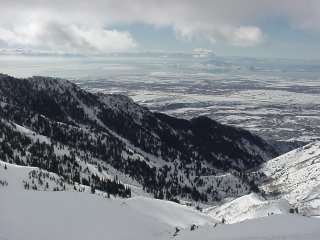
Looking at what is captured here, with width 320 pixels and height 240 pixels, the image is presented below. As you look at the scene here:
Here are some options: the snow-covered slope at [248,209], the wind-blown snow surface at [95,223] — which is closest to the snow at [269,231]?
the wind-blown snow surface at [95,223]

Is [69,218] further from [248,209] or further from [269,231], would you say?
[248,209]

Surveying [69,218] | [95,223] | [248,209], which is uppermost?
[69,218]

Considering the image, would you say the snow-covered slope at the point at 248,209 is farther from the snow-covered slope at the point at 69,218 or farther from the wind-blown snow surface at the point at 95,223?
the wind-blown snow surface at the point at 95,223

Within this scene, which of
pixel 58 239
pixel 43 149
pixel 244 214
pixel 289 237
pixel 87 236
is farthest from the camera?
pixel 43 149

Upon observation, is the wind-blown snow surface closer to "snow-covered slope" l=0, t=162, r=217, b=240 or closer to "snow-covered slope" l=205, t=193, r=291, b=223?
"snow-covered slope" l=0, t=162, r=217, b=240

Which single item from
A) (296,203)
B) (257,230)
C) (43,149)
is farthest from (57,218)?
(296,203)

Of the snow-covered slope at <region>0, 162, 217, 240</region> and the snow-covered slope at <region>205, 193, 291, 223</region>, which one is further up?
the snow-covered slope at <region>0, 162, 217, 240</region>

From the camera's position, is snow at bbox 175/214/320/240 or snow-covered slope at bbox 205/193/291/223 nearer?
snow at bbox 175/214/320/240

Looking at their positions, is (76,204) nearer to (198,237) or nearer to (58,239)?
(58,239)

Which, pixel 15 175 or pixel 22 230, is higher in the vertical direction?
pixel 22 230

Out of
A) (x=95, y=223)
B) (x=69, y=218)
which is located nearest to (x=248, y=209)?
(x=95, y=223)

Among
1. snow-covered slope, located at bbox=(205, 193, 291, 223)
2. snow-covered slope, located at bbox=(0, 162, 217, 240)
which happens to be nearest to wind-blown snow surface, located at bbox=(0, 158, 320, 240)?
snow-covered slope, located at bbox=(0, 162, 217, 240)
